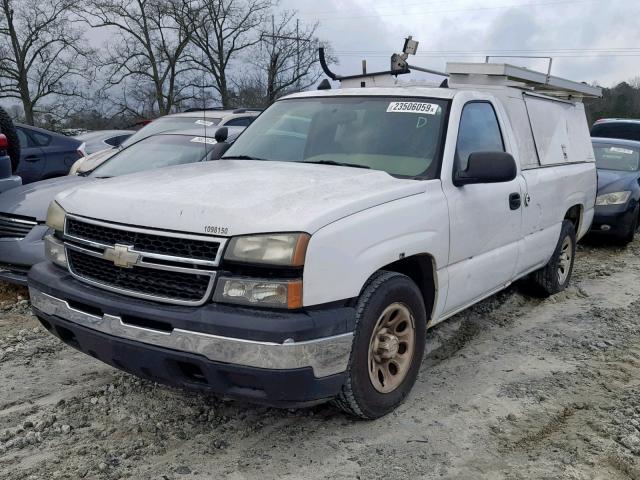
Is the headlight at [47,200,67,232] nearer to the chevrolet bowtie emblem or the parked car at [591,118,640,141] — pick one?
the chevrolet bowtie emblem

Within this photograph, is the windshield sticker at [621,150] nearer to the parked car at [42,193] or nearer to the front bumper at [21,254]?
the parked car at [42,193]

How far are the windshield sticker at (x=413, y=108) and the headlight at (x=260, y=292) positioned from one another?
1.85m

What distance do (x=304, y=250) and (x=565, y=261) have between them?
14.4ft

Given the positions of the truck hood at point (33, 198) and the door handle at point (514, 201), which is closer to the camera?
the door handle at point (514, 201)

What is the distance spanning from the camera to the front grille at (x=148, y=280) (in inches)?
115

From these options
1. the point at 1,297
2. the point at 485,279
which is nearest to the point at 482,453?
the point at 485,279

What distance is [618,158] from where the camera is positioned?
10359 mm

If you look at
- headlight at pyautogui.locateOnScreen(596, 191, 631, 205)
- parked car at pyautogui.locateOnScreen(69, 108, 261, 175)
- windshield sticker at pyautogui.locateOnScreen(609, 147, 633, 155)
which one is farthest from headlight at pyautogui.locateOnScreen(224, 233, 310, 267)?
windshield sticker at pyautogui.locateOnScreen(609, 147, 633, 155)

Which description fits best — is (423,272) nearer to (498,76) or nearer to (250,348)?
(250,348)

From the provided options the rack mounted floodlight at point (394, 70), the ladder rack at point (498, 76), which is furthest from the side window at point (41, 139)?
the ladder rack at point (498, 76)

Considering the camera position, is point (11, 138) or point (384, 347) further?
point (11, 138)

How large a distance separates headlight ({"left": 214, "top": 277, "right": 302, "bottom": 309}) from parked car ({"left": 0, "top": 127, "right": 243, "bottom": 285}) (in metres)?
2.24

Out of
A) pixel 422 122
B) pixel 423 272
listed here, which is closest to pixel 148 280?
pixel 423 272

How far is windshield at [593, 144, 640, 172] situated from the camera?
10203 millimetres
